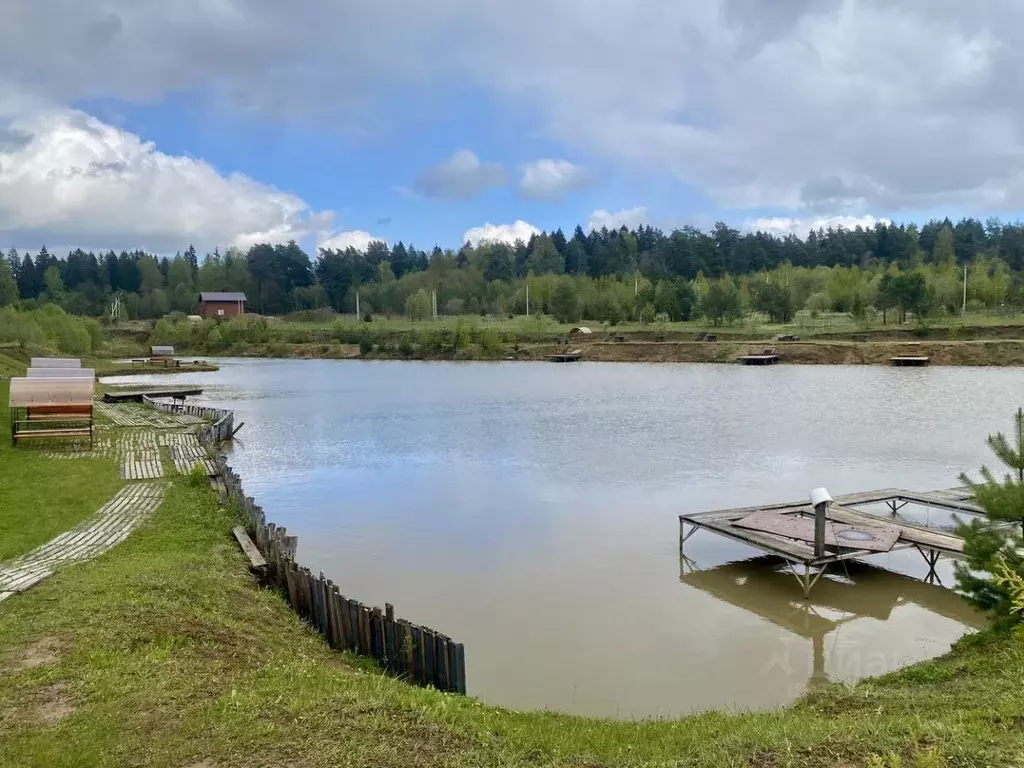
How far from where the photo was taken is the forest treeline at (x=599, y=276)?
301ft

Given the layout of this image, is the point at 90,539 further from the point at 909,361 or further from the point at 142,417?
the point at 909,361

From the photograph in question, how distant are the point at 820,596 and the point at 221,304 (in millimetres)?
136356

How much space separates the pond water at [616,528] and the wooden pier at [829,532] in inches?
22.5

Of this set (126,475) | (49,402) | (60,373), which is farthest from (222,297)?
(126,475)

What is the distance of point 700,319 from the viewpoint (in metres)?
95.9

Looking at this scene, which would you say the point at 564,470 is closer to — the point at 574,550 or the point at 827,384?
the point at 574,550

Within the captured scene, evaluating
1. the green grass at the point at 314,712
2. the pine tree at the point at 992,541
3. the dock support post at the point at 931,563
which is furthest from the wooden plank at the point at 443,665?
the dock support post at the point at 931,563

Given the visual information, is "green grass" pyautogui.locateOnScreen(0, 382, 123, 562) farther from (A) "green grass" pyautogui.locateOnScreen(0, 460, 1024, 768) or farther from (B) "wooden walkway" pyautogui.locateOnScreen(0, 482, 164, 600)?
(A) "green grass" pyautogui.locateOnScreen(0, 460, 1024, 768)

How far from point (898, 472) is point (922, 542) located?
925 cm

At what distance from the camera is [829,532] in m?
13.3

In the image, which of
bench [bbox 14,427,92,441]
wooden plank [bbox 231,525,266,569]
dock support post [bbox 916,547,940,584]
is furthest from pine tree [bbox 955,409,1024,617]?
bench [bbox 14,427,92,441]

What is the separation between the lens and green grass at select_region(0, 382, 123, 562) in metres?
11.8

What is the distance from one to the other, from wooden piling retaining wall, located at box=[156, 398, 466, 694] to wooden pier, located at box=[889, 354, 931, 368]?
60.7 meters

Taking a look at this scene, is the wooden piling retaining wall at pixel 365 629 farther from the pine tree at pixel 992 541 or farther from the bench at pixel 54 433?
the bench at pixel 54 433
